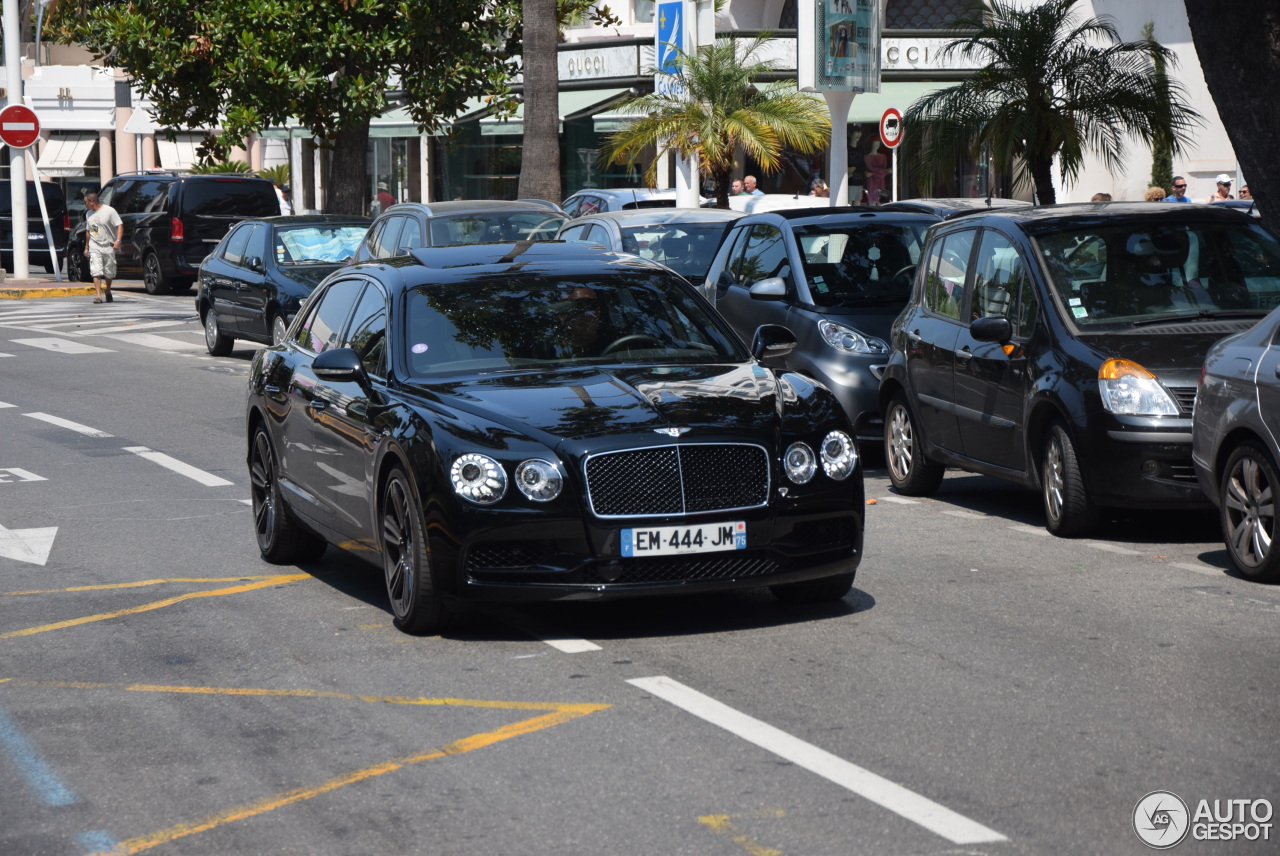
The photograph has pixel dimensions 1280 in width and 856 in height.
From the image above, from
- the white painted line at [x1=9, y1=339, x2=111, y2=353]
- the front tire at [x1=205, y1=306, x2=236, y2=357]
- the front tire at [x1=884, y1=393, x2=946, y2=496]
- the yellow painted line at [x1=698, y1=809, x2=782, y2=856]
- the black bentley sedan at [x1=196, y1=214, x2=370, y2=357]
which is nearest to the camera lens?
the yellow painted line at [x1=698, y1=809, x2=782, y2=856]

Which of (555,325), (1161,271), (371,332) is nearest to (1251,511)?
(1161,271)

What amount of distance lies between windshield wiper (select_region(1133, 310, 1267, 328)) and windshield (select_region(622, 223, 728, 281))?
23.0 ft

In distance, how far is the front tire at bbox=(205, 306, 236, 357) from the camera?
22.5 m

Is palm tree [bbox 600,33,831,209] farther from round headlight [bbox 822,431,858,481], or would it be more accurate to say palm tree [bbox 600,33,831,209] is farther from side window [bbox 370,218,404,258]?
round headlight [bbox 822,431,858,481]

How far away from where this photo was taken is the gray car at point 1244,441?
8312 mm

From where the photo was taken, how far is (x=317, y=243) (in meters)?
21.9

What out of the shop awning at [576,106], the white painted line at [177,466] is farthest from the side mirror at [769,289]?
the shop awning at [576,106]

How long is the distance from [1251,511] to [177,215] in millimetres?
26693

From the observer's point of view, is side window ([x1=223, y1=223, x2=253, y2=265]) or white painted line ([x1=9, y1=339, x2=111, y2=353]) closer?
side window ([x1=223, y1=223, x2=253, y2=265])

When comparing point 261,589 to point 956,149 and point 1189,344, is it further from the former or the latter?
point 956,149

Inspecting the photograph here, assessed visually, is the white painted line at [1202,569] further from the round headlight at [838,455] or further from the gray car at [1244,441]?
the round headlight at [838,455]

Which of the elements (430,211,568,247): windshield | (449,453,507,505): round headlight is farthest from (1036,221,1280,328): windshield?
(430,211,568,247): windshield

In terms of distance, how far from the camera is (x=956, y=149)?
1752cm
